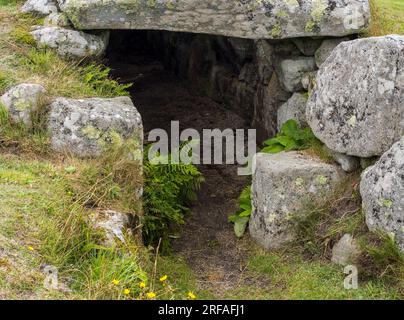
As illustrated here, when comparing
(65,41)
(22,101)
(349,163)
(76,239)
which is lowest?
(76,239)

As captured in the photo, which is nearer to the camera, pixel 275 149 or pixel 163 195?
pixel 163 195

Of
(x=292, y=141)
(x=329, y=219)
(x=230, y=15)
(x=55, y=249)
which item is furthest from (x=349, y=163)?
(x=55, y=249)

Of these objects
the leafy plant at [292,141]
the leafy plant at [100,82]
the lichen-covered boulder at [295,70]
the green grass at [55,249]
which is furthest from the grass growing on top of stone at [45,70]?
the lichen-covered boulder at [295,70]

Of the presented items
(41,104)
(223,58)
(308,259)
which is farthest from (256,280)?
(223,58)

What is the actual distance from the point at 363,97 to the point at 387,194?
4.15 ft

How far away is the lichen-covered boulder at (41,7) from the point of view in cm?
855

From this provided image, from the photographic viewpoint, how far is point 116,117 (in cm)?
726

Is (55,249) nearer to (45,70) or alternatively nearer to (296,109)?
(45,70)

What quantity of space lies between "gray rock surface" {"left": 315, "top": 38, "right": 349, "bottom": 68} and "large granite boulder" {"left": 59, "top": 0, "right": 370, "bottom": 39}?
0.60 ft

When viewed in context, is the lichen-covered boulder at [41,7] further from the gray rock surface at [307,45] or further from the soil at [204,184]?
the gray rock surface at [307,45]

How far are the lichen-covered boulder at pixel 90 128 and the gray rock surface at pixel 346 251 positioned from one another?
2.35 metres

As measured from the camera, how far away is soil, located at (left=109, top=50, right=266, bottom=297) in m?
7.37

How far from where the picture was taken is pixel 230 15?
8.26 metres

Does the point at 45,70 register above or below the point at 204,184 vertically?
above
